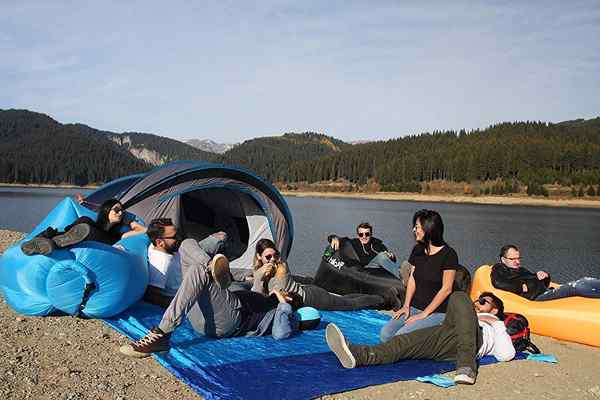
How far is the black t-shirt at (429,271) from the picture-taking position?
540 cm

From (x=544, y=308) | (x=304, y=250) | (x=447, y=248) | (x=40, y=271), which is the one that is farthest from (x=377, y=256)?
(x=304, y=250)

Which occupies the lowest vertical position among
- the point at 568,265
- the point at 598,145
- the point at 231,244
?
the point at 568,265

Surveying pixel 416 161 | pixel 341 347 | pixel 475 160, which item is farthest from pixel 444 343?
pixel 416 161

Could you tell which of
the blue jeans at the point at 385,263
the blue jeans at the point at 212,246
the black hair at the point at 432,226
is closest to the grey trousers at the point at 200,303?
the blue jeans at the point at 212,246

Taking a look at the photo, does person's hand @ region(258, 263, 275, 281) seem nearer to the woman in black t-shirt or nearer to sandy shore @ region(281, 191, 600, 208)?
the woman in black t-shirt

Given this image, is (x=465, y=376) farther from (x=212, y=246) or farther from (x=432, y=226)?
(x=212, y=246)

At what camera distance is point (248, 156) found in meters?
175

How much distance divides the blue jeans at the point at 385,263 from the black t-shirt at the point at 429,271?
2929mm

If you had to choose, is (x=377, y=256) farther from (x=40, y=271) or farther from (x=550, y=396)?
(x=40, y=271)

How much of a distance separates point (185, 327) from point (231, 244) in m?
5.22

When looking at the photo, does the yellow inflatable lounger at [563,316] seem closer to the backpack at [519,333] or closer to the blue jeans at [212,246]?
the backpack at [519,333]

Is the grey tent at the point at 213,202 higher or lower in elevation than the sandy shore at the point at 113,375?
higher

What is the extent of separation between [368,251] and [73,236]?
4.74 metres

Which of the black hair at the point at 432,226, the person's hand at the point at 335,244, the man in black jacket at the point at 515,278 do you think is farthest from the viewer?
the person's hand at the point at 335,244
